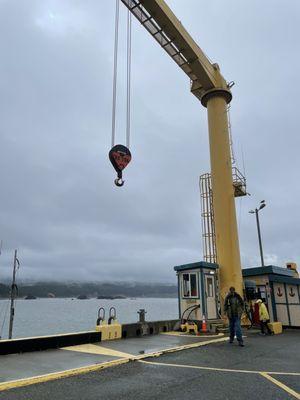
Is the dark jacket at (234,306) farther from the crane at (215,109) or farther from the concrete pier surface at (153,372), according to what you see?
the crane at (215,109)

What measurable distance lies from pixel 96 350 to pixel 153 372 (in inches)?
134

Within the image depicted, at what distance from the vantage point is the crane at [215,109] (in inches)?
696

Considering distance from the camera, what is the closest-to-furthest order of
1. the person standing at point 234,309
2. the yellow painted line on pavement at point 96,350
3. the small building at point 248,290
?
the yellow painted line on pavement at point 96,350 → the person standing at point 234,309 → the small building at point 248,290

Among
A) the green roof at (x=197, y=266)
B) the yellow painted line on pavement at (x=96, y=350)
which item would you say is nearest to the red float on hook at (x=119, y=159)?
the yellow painted line on pavement at (x=96, y=350)

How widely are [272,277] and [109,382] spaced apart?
563 inches

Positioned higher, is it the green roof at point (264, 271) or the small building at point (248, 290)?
the green roof at point (264, 271)

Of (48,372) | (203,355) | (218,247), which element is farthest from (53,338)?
(218,247)

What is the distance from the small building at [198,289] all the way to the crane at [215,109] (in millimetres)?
1271

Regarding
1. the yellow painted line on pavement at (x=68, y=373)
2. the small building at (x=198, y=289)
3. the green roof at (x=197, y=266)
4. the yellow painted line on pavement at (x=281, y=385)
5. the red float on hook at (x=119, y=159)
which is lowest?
the yellow painted line on pavement at (x=281, y=385)

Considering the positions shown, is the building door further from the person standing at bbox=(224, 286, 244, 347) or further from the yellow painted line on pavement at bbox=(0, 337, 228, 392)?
the yellow painted line on pavement at bbox=(0, 337, 228, 392)

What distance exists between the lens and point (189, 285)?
18.1 m

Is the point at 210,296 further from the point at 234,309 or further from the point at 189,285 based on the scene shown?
the point at 234,309

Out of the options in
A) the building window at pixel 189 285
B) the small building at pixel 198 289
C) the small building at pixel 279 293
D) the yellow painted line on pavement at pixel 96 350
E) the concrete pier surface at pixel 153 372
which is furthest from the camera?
the small building at pixel 279 293

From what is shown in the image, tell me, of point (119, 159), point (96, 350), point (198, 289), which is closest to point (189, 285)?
point (198, 289)
